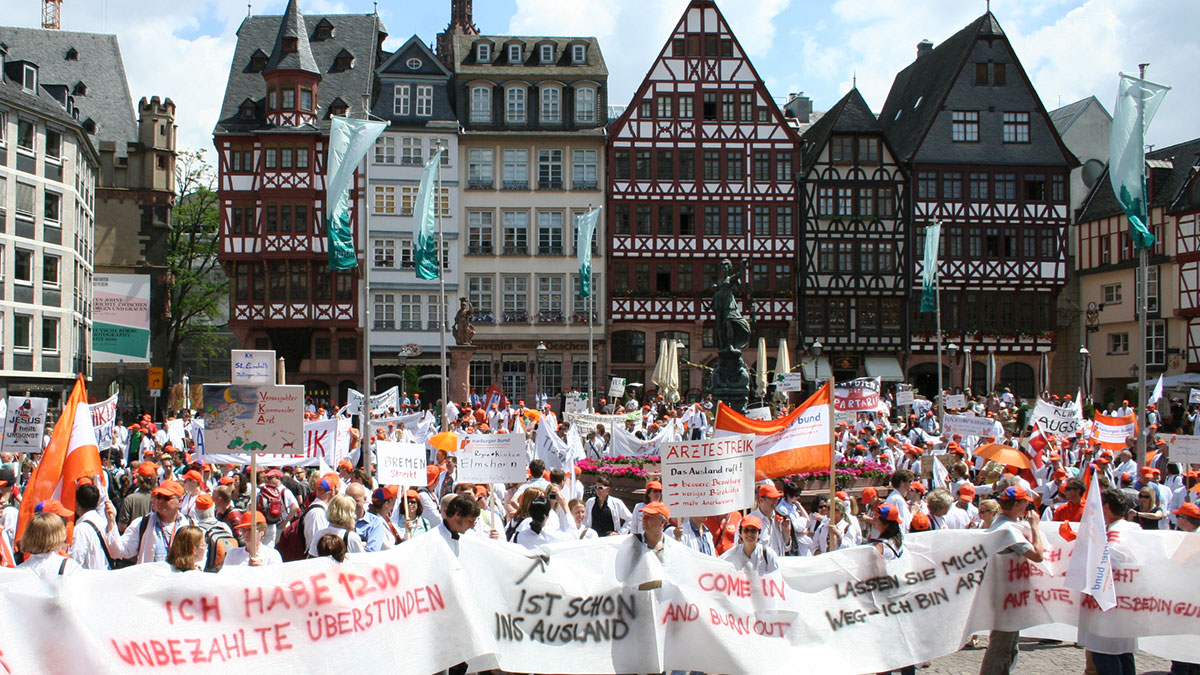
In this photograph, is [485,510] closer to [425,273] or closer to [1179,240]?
[425,273]

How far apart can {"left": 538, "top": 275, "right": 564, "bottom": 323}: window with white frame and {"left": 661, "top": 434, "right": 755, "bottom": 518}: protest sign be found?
41.2 metres

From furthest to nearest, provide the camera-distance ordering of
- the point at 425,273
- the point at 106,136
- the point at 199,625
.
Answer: the point at 106,136 → the point at 425,273 → the point at 199,625

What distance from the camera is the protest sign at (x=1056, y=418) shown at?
62.7 feet

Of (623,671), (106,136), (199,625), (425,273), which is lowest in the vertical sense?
(623,671)

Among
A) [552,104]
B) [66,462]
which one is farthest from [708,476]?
[552,104]

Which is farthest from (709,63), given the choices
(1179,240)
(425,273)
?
(425,273)

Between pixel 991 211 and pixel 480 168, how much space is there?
22391mm

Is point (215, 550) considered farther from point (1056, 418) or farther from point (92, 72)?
point (92, 72)

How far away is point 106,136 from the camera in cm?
5762

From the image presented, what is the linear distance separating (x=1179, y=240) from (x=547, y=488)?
4568 cm

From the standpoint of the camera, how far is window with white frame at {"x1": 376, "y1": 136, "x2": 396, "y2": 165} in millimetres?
50000

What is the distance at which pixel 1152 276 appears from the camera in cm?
5141

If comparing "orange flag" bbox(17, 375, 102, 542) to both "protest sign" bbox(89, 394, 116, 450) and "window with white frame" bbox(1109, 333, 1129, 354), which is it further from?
"window with white frame" bbox(1109, 333, 1129, 354)

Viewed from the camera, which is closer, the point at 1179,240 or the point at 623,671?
the point at 623,671
